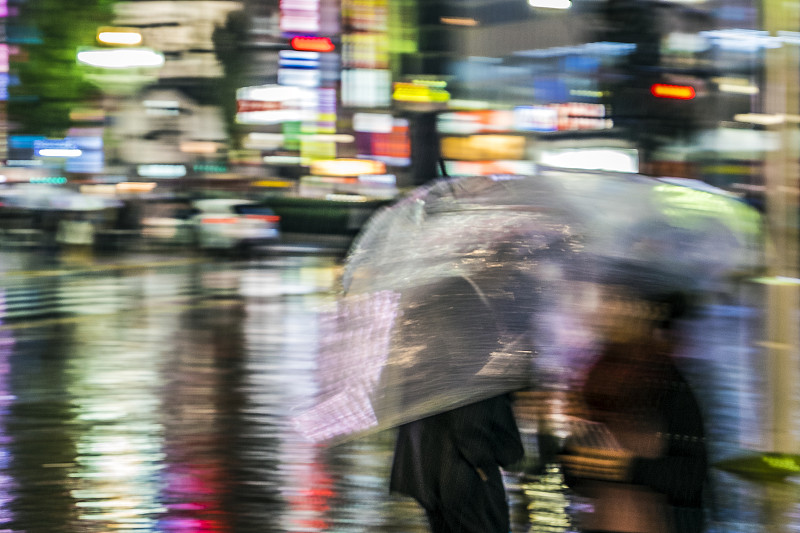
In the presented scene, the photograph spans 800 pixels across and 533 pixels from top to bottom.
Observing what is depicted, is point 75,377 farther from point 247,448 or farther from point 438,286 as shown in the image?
point 438,286

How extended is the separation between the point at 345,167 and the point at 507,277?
4301 cm

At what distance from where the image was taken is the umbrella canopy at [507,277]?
3.00m

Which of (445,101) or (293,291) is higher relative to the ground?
(445,101)

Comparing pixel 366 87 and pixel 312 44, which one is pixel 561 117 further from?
pixel 366 87

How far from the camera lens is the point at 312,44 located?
1879 inches

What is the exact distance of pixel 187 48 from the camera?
3791 centimetres

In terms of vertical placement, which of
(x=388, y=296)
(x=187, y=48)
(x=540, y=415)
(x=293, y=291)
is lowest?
(x=293, y=291)

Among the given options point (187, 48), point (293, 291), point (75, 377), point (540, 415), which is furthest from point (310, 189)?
point (540, 415)

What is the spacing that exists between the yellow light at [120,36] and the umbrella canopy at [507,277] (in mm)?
25178

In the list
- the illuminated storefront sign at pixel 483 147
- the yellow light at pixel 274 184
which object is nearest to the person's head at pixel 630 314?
the yellow light at pixel 274 184

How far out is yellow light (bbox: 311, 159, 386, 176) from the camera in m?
44.8

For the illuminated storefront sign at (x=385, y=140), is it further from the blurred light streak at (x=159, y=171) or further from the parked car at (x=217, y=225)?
the parked car at (x=217, y=225)

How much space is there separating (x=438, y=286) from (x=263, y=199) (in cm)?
2902

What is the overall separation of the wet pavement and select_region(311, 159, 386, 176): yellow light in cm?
3070
